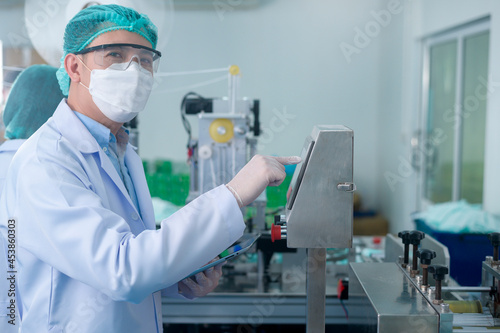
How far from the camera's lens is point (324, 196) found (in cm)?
91

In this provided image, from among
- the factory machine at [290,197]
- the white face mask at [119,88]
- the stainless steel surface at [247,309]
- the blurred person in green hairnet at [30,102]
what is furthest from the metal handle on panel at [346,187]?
the blurred person in green hairnet at [30,102]

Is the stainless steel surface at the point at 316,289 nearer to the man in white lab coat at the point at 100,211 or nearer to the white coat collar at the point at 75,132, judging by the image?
the man in white lab coat at the point at 100,211

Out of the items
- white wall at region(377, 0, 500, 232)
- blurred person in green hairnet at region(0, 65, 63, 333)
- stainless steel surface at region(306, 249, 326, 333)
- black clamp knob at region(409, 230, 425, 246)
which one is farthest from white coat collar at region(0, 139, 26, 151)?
white wall at region(377, 0, 500, 232)

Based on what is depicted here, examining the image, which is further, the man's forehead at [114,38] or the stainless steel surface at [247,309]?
the stainless steel surface at [247,309]

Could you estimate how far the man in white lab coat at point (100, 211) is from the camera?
2.62 ft

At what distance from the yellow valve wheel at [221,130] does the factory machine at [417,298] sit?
799 millimetres

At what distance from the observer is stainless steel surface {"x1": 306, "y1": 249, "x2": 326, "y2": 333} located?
97cm

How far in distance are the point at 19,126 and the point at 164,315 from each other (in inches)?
33.4

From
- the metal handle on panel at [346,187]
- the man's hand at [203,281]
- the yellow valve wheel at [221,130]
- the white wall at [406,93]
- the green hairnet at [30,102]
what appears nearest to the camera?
the metal handle on panel at [346,187]

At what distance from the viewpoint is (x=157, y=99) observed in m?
4.62

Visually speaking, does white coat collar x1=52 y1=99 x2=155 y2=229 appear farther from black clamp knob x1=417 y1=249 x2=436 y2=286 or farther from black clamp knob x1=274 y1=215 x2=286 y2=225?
black clamp knob x1=417 y1=249 x2=436 y2=286

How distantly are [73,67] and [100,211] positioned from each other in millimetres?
395

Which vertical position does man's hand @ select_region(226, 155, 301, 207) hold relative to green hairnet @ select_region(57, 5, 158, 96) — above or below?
below

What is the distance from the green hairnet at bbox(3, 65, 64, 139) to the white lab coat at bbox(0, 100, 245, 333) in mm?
637
